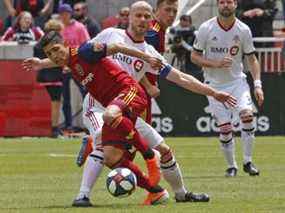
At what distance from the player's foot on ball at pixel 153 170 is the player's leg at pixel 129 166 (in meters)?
0.04

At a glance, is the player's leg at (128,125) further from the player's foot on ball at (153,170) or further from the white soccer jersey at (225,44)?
the white soccer jersey at (225,44)

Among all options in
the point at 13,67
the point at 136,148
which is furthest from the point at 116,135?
the point at 13,67

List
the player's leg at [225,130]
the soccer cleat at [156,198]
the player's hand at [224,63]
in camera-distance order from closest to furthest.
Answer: the soccer cleat at [156,198], the player's hand at [224,63], the player's leg at [225,130]

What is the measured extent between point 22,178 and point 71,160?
366cm

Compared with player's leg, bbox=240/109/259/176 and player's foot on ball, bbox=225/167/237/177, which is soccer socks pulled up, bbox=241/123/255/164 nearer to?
player's leg, bbox=240/109/259/176

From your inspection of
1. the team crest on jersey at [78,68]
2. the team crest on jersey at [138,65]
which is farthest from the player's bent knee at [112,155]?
the team crest on jersey at [138,65]

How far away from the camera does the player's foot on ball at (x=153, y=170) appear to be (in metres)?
13.6

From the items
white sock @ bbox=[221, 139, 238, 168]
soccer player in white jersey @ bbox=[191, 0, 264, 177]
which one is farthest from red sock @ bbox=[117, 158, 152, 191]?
soccer player in white jersey @ bbox=[191, 0, 264, 177]

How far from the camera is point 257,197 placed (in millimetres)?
14445

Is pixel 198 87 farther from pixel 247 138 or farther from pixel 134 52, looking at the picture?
pixel 247 138

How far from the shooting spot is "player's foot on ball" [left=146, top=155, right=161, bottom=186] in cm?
1363

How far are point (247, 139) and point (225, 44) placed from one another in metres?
1.44

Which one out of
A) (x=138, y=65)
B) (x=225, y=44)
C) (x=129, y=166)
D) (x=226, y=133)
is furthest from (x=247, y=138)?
(x=129, y=166)

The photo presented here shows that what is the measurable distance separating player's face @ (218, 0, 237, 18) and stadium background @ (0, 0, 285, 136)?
8600mm
